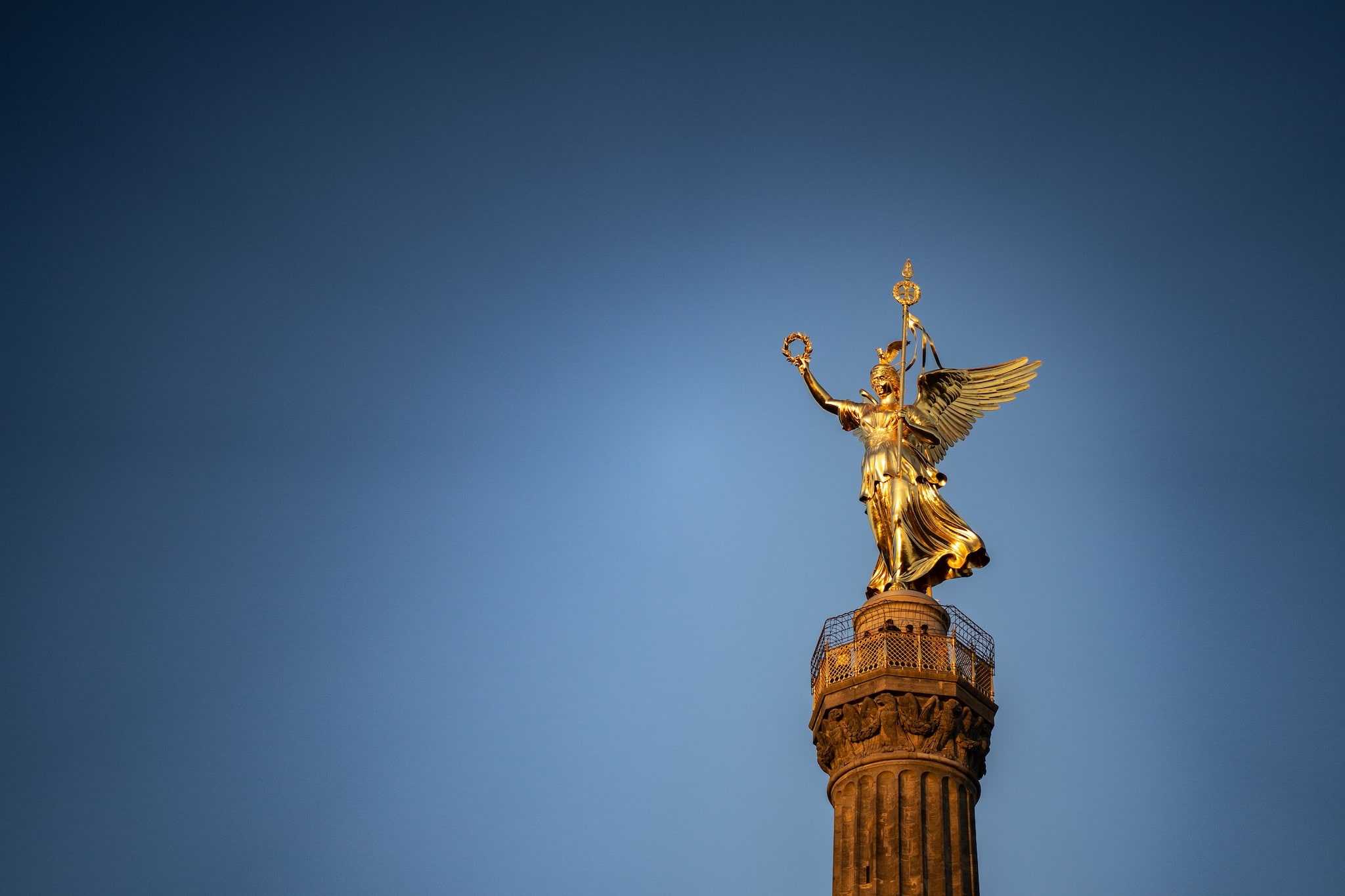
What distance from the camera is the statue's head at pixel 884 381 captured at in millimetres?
37938

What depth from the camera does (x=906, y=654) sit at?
3316 cm

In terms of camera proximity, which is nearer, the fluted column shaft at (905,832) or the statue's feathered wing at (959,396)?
the fluted column shaft at (905,832)

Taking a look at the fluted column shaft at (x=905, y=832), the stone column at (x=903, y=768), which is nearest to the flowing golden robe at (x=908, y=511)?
the stone column at (x=903, y=768)

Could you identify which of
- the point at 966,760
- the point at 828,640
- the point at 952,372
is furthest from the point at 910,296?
the point at 966,760

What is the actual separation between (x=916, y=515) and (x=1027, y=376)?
5.22 metres

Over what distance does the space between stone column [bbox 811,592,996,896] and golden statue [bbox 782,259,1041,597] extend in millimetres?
1922

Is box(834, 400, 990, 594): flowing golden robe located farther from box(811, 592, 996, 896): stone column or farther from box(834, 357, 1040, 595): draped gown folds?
box(811, 592, 996, 896): stone column

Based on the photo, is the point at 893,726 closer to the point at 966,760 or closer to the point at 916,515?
the point at 966,760

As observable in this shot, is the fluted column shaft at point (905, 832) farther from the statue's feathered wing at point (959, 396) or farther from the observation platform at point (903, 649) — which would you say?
the statue's feathered wing at point (959, 396)

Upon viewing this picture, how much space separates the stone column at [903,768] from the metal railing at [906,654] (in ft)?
0.17

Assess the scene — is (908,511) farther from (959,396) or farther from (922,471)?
(959,396)

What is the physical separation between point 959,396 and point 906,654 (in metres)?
7.67

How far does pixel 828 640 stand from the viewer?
113 ft

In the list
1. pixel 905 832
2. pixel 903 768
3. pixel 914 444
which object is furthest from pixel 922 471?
pixel 905 832
